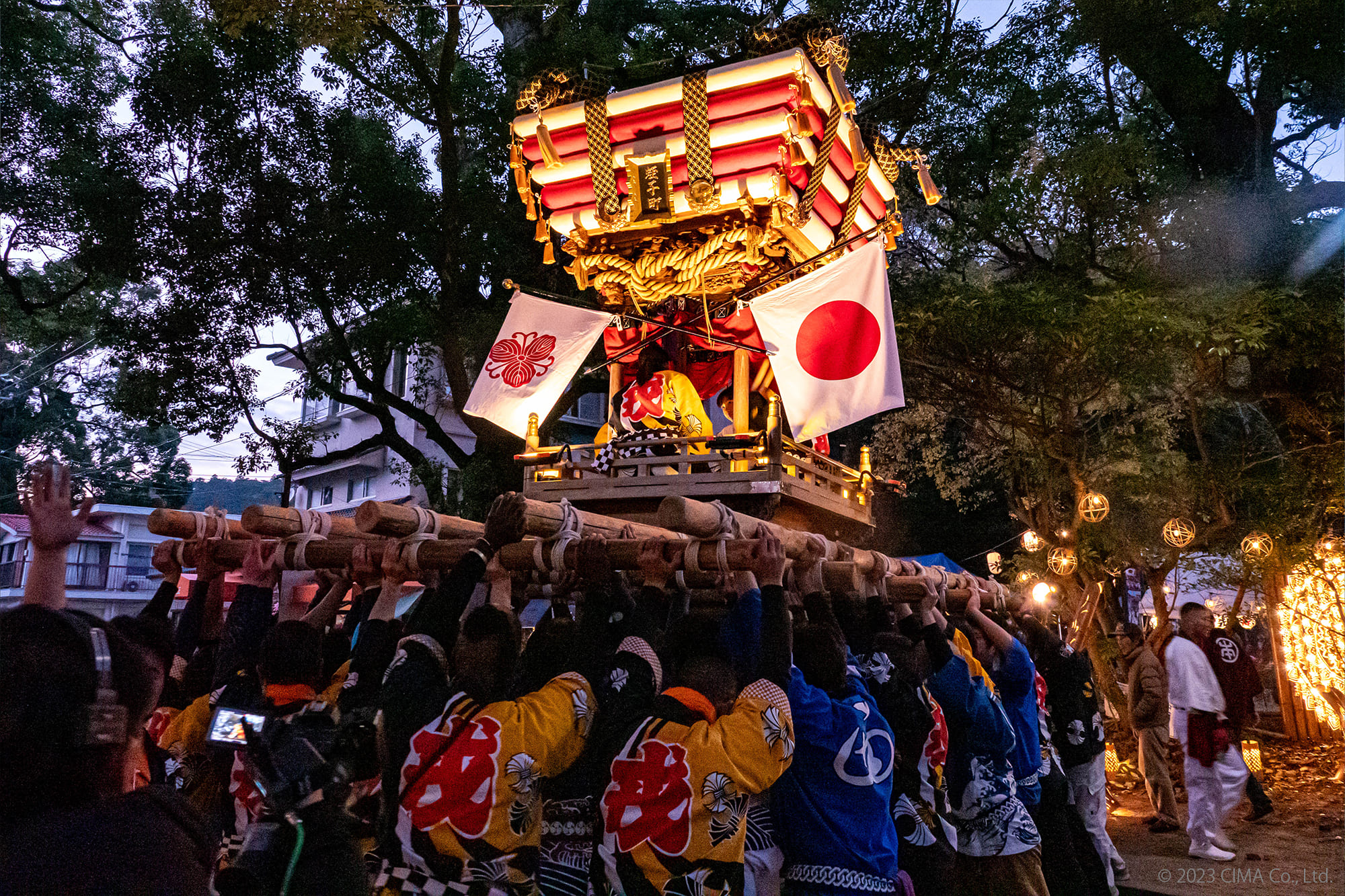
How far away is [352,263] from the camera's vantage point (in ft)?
42.5

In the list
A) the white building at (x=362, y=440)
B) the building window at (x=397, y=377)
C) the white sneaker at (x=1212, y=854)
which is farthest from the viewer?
the white building at (x=362, y=440)

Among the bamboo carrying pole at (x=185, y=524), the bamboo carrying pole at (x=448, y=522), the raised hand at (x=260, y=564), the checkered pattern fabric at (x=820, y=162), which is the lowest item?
the raised hand at (x=260, y=564)

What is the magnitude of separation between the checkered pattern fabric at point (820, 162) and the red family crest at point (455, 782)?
20.6 feet

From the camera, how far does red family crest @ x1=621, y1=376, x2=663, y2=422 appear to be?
7891mm

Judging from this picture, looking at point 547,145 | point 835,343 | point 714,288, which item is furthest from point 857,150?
point 547,145

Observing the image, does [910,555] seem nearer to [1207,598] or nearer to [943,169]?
[1207,598]

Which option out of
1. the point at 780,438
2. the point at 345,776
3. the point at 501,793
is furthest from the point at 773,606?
the point at 780,438

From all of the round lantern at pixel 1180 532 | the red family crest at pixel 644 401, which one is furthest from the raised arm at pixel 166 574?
the round lantern at pixel 1180 532

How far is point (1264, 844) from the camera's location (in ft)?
25.5

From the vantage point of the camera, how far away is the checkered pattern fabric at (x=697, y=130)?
757 cm

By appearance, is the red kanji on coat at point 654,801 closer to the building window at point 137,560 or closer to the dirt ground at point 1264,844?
the dirt ground at point 1264,844

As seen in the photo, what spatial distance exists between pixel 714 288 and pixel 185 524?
17.8 ft

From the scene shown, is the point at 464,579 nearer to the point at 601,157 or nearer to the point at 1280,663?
the point at 601,157

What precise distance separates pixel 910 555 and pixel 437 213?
43.2 ft
